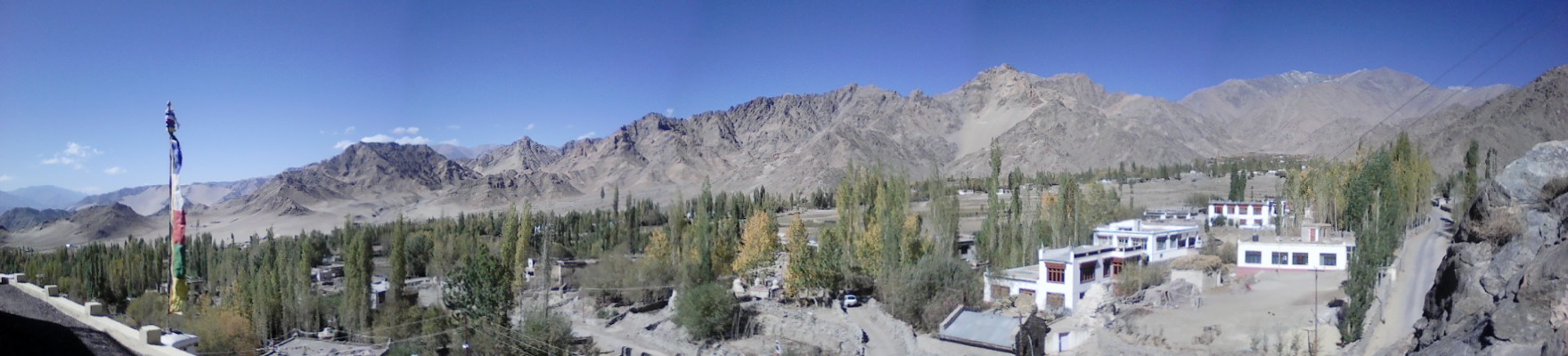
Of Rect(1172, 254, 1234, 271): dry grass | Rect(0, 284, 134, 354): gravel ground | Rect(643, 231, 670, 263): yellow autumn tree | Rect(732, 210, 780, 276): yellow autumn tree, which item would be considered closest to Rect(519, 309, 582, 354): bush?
Rect(732, 210, 780, 276): yellow autumn tree

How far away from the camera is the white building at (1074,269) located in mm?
27359

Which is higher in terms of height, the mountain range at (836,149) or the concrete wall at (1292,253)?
the mountain range at (836,149)

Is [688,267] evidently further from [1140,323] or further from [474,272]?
[1140,323]

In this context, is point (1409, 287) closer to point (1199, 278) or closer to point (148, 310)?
point (1199, 278)

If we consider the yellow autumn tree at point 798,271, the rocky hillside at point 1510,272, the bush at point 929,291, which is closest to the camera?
the rocky hillside at point 1510,272

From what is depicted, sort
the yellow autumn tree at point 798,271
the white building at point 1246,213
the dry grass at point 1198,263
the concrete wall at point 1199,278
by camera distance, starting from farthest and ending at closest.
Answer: the white building at point 1246,213 < the yellow autumn tree at point 798,271 < the dry grass at point 1198,263 < the concrete wall at point 1199,278

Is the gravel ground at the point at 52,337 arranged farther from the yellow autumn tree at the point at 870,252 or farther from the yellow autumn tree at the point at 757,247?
the yellow autumn tree at the point at 757,247

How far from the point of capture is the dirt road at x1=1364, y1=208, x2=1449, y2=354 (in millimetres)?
18391

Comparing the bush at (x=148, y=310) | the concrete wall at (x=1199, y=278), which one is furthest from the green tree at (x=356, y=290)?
the concrete wall at (x=1199, y=278)

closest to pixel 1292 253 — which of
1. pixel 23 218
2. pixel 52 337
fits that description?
pixel 52 337

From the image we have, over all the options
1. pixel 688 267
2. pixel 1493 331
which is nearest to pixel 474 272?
pixel 688 267

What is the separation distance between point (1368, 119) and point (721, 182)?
15368 centimetres

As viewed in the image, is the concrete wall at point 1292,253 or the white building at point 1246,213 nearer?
the concrete wall at point 1292,253

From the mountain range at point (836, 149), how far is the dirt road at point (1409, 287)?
56.6 m
